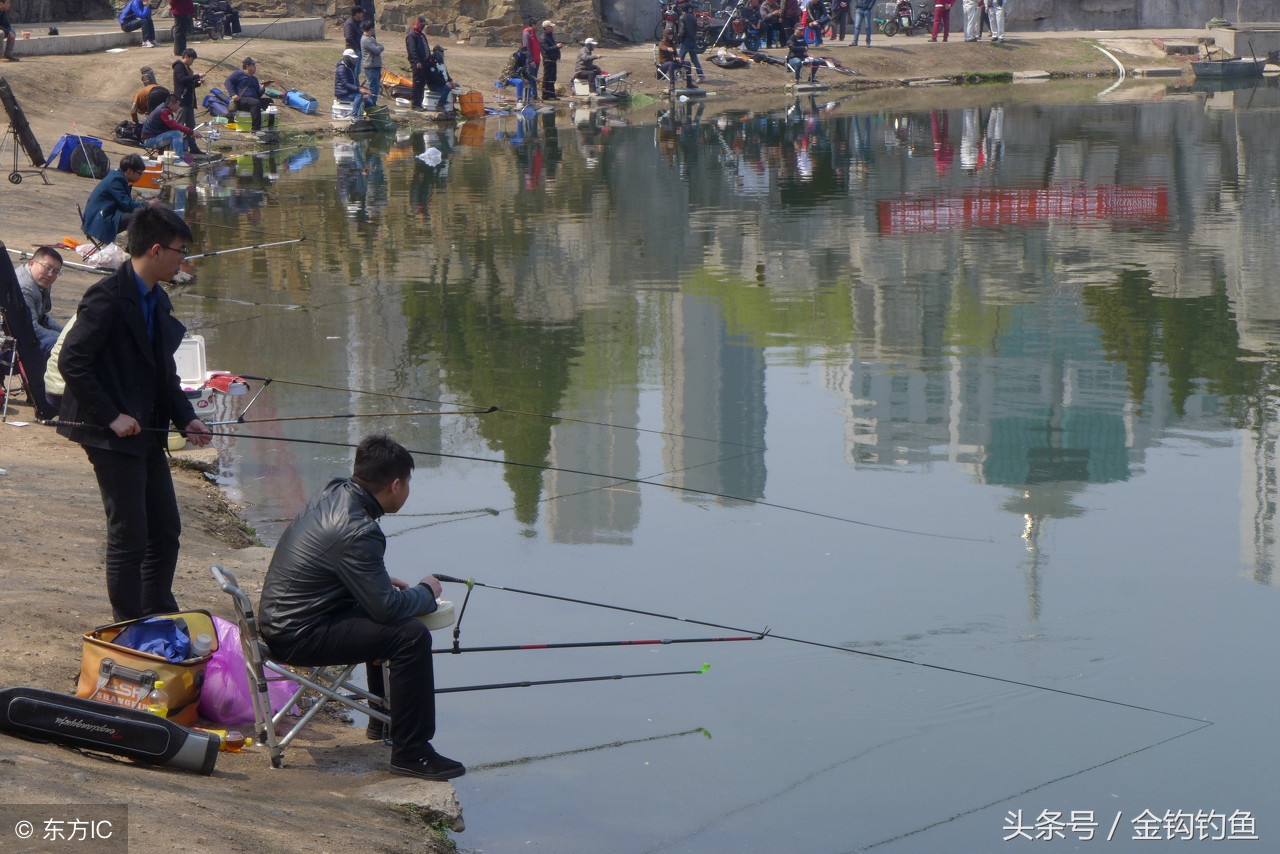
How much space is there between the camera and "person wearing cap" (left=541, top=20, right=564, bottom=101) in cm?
3569

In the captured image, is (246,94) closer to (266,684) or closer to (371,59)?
(371,59)

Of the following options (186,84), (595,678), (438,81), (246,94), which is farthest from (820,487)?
(438,81)

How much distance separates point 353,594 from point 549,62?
3228cm

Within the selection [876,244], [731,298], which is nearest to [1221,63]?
[876,244]

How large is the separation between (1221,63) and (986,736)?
39216 millimetres

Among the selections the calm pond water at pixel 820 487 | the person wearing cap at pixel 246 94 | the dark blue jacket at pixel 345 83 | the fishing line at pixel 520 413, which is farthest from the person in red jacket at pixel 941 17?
the fishing line at pixel 520 413

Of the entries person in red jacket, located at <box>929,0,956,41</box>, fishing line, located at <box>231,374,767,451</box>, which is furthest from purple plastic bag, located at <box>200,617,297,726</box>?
person in red jacket, located at <box>929,0,956,41</box>

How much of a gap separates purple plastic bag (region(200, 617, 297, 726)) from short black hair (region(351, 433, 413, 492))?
2.88 ft

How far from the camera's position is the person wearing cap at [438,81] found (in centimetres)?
3284

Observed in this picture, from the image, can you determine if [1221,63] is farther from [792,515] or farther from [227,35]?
[792,515]

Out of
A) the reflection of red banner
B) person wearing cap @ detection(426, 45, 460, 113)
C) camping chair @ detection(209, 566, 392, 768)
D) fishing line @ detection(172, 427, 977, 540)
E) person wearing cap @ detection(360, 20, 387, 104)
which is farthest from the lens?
person wearing cap @ detection(426, 45, 460, 113)

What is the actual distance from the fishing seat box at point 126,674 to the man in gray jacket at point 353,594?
1.25ft

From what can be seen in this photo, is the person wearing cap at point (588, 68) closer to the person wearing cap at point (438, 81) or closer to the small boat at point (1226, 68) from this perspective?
the person wearing cap at point (438, 81)

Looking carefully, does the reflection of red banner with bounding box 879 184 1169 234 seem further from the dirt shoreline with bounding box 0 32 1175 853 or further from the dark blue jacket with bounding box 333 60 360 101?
the dark blue jacket with bounding box 333 60 360 101
